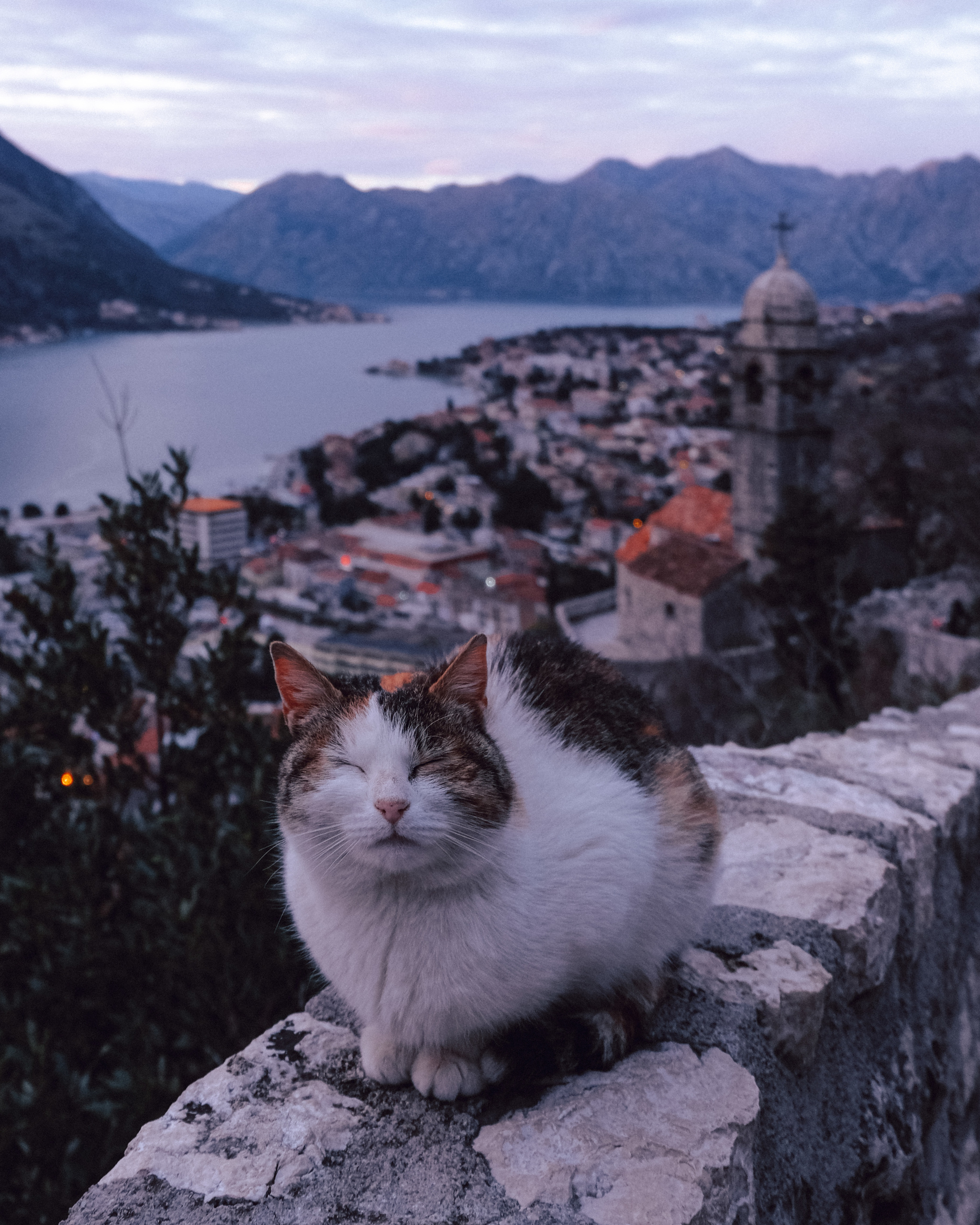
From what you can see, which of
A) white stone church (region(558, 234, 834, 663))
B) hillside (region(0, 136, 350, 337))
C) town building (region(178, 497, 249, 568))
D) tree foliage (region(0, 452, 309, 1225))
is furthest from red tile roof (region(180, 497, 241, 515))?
white stone church (region(558, 234, 834, 663))

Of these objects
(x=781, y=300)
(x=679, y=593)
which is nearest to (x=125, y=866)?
(x=679, y=593)

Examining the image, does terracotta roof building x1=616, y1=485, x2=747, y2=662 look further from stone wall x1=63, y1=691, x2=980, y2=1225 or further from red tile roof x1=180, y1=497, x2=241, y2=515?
stone wall x1=63, y1=691, x2=980, y2=1225

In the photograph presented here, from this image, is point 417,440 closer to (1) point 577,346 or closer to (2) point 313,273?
(2) point 313,273

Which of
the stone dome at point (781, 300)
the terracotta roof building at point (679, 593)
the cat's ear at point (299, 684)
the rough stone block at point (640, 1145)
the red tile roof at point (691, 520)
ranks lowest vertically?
the terracotta roof building at point (679, 593)

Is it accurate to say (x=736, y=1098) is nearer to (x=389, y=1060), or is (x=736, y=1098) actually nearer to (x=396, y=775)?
(x=389, y=1060)

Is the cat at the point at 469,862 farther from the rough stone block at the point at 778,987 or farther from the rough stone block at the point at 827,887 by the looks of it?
the rough stone block at the point at 827,887

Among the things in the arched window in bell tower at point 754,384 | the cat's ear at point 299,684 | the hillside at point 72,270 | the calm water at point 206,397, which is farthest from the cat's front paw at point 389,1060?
the arched window in bell tower at point 754,384

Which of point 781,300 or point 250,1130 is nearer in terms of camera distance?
point 250,1130

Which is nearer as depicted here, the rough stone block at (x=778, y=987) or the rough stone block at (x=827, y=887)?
the rough stone block at (x=778, y=987)
